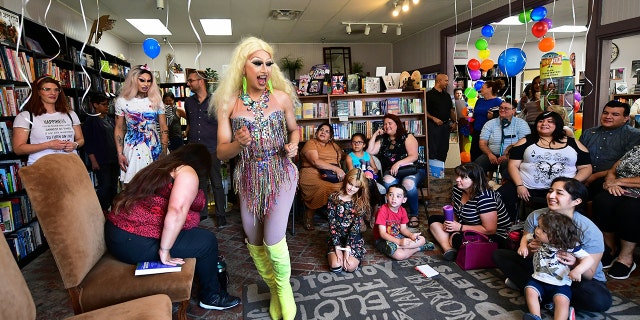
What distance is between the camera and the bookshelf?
16.4 ft

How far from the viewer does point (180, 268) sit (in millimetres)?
1846

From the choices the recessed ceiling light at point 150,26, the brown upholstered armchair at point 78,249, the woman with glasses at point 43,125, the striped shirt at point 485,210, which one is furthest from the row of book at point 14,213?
the recessed ceiling light at point 150,26

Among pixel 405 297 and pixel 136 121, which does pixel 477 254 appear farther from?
pixel 136 121

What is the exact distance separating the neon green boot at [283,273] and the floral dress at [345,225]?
3.23ft

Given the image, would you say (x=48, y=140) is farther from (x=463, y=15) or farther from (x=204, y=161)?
(x=463, y=15)

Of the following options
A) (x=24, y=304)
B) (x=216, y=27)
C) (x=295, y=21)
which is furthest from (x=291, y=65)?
(x=24, y=304)

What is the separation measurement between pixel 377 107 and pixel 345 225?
98.8 inches

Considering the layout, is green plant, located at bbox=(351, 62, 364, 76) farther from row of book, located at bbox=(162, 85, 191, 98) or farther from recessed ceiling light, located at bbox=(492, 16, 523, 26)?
→ row of book, located at bbox=(162, 85, 191, 98)

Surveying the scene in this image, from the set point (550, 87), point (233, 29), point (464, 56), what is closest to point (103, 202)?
point (550, 87)

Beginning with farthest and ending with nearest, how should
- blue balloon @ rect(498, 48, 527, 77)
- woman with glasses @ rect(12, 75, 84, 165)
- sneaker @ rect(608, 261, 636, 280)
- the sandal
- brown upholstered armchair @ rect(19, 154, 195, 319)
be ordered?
1. blue balloon @ rect(498, 48, 527, 77)
2. the sandal
3. woman with glasses @ rect(12, 75, 84, 165)
4. sneaker @ rect(608, 261, 636, 280)
5. brown upholstered armchair @ rect(19, 154, 195, 319)

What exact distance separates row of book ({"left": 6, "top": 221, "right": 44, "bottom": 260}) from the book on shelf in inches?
79.0

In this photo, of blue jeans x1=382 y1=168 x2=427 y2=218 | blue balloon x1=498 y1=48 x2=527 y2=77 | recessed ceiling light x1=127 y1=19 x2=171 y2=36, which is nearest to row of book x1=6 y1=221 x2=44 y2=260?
blue jeans x1=382 y1=168 x2=427 y2=218

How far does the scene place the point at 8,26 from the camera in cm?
329

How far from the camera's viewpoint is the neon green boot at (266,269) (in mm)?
2033
